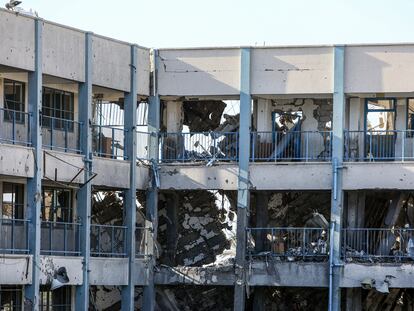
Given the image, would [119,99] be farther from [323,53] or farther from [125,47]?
[323,53]

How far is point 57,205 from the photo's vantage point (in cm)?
4675

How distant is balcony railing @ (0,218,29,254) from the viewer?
42.4 m

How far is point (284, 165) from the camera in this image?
154ft

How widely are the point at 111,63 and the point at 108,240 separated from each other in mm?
5765

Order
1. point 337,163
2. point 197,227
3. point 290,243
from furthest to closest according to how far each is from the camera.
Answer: point 197,227
point 290,243
point 337,163

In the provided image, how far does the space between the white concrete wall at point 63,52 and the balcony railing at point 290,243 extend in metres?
7.46

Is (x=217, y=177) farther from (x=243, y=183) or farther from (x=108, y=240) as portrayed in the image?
(x=108, y=240)

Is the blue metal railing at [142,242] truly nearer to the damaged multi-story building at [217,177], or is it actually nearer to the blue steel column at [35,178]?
the damaged multi-story building at [217,177]

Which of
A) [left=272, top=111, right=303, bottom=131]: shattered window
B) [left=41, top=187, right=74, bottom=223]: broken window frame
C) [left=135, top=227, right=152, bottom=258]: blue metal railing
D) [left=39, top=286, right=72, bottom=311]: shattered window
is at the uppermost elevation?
[left=272, top=111, right=303, bottom=131]: shattered window

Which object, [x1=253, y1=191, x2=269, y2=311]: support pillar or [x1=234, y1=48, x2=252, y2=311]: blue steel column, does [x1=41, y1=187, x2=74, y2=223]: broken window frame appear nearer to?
A: [x1=234, y1=48, x2=252, y2=311]: blue steel column

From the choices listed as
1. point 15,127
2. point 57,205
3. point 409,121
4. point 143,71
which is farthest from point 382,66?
point 15,127

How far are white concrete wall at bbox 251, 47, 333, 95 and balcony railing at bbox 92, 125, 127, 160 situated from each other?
4344 mm

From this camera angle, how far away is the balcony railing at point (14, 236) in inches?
1670

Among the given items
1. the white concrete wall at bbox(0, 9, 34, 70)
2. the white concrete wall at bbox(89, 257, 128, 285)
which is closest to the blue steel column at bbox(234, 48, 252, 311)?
the white concrete wall at bbox(89, 257, 128, 285)
